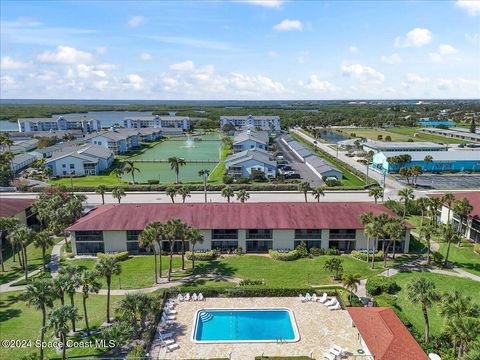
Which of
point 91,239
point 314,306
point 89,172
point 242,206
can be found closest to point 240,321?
point 314,306

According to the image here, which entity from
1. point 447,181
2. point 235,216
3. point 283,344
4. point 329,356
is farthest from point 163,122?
point 329,356

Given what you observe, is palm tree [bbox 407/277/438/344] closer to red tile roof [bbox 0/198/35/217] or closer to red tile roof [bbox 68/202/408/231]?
red tile roof [bbox 68/202/408/231]

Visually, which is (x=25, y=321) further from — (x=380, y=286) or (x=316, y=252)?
(x=380, y=286)

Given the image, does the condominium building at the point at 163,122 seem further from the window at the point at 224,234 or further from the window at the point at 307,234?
the window at the point at 307,234

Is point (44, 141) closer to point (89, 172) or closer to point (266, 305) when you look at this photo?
point (89, 172)

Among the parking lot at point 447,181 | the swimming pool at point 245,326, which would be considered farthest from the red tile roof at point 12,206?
the parking lot at point 447,181

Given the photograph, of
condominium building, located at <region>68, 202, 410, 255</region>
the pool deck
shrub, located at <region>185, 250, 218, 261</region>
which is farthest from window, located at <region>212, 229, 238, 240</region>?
the pool deck
